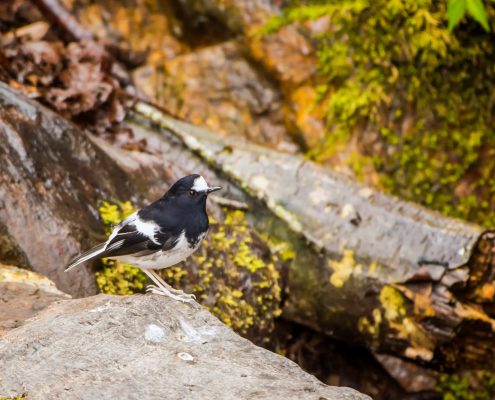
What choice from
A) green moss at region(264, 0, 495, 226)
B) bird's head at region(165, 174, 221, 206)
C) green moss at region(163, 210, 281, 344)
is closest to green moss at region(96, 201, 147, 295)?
green moss at region(163, 210, 281, 344)

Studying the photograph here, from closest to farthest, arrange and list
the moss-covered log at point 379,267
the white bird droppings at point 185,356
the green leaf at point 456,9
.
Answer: the white bird droppings at point 185,356 → the green leaf at point 456,9 → the moss-covered log at point 379,267

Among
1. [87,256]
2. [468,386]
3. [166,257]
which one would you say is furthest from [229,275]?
[468,386]

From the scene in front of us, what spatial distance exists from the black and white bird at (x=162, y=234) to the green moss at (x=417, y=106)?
301 cm

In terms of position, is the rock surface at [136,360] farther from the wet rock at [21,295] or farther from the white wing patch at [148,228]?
the white wing patch at [148,228]

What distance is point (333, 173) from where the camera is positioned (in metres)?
5.50

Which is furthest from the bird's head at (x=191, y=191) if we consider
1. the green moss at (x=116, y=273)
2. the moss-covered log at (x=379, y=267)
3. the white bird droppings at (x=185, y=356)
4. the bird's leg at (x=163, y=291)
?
the moss-covered log at (x=379, y=267)

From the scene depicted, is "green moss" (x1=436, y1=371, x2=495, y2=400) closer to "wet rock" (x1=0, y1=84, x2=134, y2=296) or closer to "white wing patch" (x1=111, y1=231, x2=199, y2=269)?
"white wing patch" (x1=111, y1=231, x2=199, y2=269)

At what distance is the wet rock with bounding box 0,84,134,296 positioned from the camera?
3.87 metres

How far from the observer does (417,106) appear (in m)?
6.34

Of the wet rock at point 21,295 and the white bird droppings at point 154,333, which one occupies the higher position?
the white bird droppings at point 154,333

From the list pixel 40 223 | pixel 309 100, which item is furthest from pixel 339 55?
pixel 40 223

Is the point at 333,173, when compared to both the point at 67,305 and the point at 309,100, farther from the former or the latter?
the point at 67,305

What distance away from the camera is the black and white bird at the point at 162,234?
371cm

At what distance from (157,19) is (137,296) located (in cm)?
504
